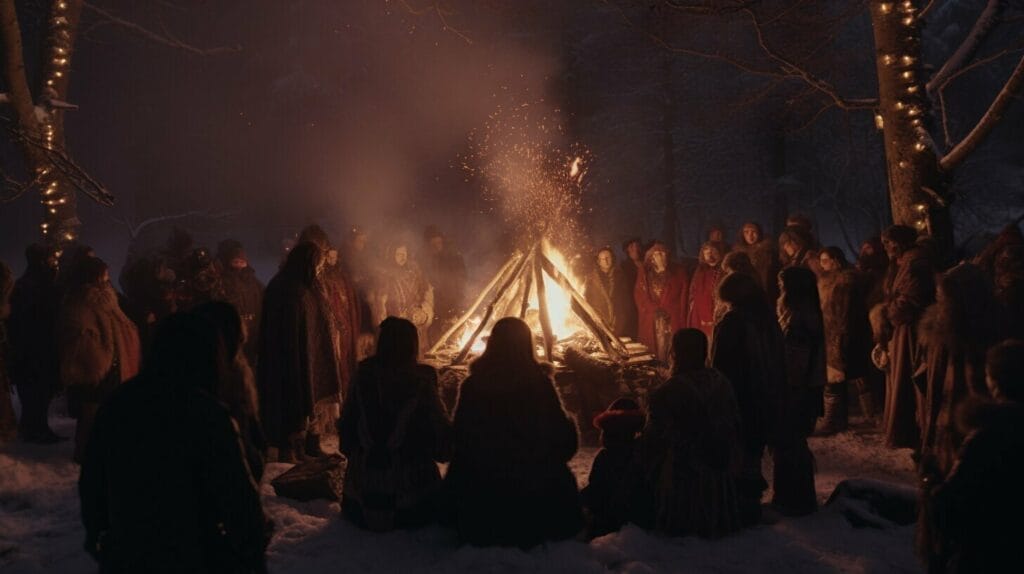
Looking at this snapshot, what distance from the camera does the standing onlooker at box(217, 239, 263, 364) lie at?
8.90 meters

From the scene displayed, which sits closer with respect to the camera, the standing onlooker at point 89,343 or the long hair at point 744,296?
the long hair at point 744,296

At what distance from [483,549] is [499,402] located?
3.12ft

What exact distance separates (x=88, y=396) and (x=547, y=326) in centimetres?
501

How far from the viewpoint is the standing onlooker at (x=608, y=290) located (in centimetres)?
1166

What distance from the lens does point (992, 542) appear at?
300 cm

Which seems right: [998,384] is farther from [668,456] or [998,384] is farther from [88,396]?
[88,396]

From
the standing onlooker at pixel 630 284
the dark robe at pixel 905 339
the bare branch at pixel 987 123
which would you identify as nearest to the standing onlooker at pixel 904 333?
the dark robe at pixel 905 339

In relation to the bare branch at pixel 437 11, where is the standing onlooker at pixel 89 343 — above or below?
below

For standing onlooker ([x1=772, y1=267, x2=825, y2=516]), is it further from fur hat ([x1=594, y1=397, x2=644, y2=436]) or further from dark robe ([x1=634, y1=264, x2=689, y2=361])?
dark robe ([x1=634, y1=264, x2=689, y2=361])

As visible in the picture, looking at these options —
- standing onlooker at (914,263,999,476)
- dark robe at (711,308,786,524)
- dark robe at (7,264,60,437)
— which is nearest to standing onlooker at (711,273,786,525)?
dark robe at (711,308,786,524)

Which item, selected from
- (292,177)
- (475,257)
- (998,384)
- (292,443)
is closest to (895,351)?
(998,384)

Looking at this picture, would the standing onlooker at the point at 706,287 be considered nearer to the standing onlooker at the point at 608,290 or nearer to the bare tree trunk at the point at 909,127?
the standing onlooker at the point at 608,290

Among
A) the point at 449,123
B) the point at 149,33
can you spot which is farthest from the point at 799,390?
the point at 449,123

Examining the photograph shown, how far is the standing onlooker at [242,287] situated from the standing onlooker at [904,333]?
7.19 m
